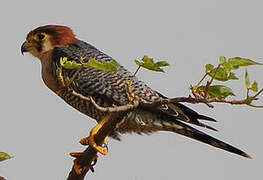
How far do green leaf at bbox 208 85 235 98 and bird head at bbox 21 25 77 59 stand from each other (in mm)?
3889

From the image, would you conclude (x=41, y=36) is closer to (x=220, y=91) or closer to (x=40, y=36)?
(x=40, y=36)

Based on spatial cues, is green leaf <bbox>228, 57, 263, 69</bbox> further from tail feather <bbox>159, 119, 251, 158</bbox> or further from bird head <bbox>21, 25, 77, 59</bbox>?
bird head <bbox>21, 25, 77, 59</bbox>

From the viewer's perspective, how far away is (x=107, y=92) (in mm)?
5238

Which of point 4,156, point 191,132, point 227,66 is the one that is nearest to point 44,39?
point 191,132

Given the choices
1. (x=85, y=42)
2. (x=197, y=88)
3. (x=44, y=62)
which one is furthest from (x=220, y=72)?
(x=85, y=42)

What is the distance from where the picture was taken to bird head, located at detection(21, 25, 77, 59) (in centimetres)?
643

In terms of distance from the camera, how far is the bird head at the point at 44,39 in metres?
6.43

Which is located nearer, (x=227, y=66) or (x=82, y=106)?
(x=227, y=66)

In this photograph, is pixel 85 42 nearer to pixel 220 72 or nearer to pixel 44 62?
pixel 44 62

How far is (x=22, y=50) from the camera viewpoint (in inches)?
258

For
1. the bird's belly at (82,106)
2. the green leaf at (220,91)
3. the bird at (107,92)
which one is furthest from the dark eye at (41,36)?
the green leaf at (220,91)

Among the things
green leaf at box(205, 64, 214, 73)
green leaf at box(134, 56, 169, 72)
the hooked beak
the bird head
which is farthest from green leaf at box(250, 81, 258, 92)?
the hooked beak

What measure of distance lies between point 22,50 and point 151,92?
2048 millimetres

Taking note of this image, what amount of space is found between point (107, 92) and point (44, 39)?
5.25ft
